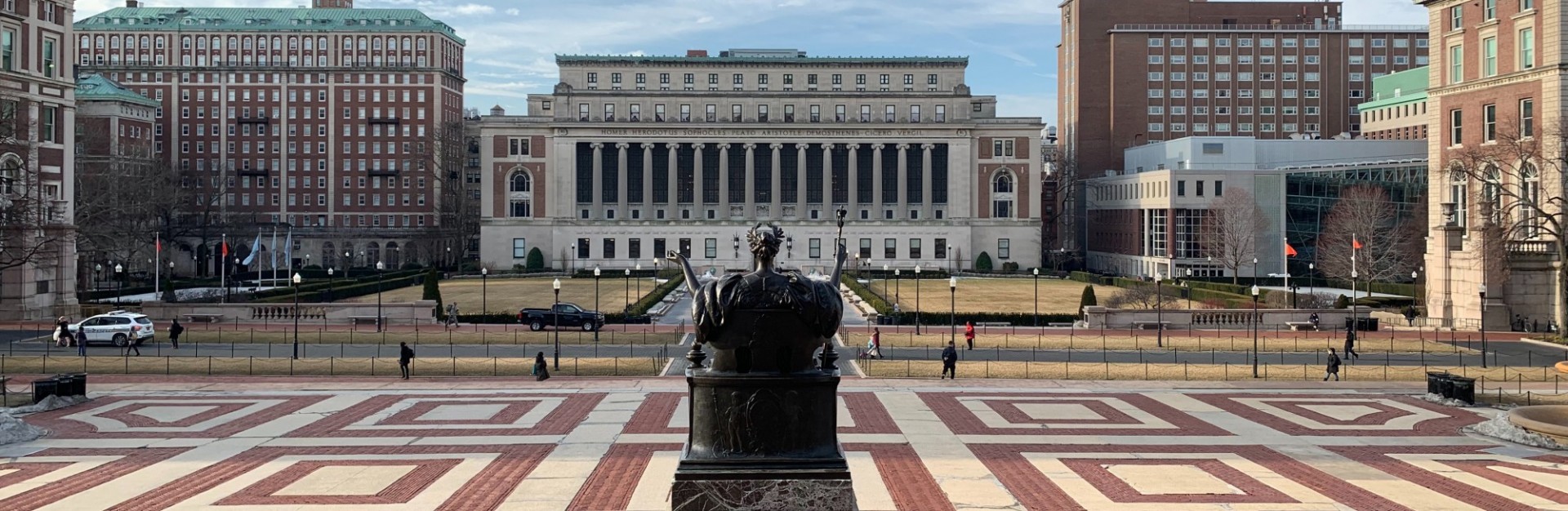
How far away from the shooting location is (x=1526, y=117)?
59.9 metres

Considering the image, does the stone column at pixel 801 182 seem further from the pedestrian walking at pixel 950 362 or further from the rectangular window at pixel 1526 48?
the pedestrian walking at pixel 950 362

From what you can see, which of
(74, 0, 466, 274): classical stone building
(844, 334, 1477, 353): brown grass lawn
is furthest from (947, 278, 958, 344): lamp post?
(74, 0, 466, 274): classical stone building

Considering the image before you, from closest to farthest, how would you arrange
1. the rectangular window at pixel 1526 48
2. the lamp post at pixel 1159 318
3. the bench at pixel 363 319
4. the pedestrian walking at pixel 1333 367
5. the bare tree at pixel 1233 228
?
the pedestrian walking at pixel 1333 367, the lamp post at pixel 1159 318, the rectangular window at pixel 1526 48, the bench at pixel 363 319, the bare tree at pixel 1233 228

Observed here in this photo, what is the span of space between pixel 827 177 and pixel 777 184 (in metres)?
5.57

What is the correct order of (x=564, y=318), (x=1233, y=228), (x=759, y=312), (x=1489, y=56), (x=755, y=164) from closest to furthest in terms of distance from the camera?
1. (x=759, y=312)
2. (x=564, y=318)
3. (x=1489, y=56)
4. (x=1233, y=228)
5. (x=755, y=164)

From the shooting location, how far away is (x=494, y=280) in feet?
353

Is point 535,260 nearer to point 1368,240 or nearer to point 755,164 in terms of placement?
point 755,164

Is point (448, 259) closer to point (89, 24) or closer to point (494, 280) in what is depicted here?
point (494, 280)

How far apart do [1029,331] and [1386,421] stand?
2844cm

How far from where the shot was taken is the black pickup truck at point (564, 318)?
5862cm

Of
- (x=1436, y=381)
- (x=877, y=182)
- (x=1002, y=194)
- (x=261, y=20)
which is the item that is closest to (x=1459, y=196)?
(x=1436, y=381)

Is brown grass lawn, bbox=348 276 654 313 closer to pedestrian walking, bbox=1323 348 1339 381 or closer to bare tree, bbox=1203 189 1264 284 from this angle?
pedestrian walking, bbox=1323 348 1339 381

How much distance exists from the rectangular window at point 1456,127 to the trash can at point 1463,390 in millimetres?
35925

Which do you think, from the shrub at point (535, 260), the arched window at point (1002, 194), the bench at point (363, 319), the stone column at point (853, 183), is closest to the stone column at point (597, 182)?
the shrub at point (535, 260)
